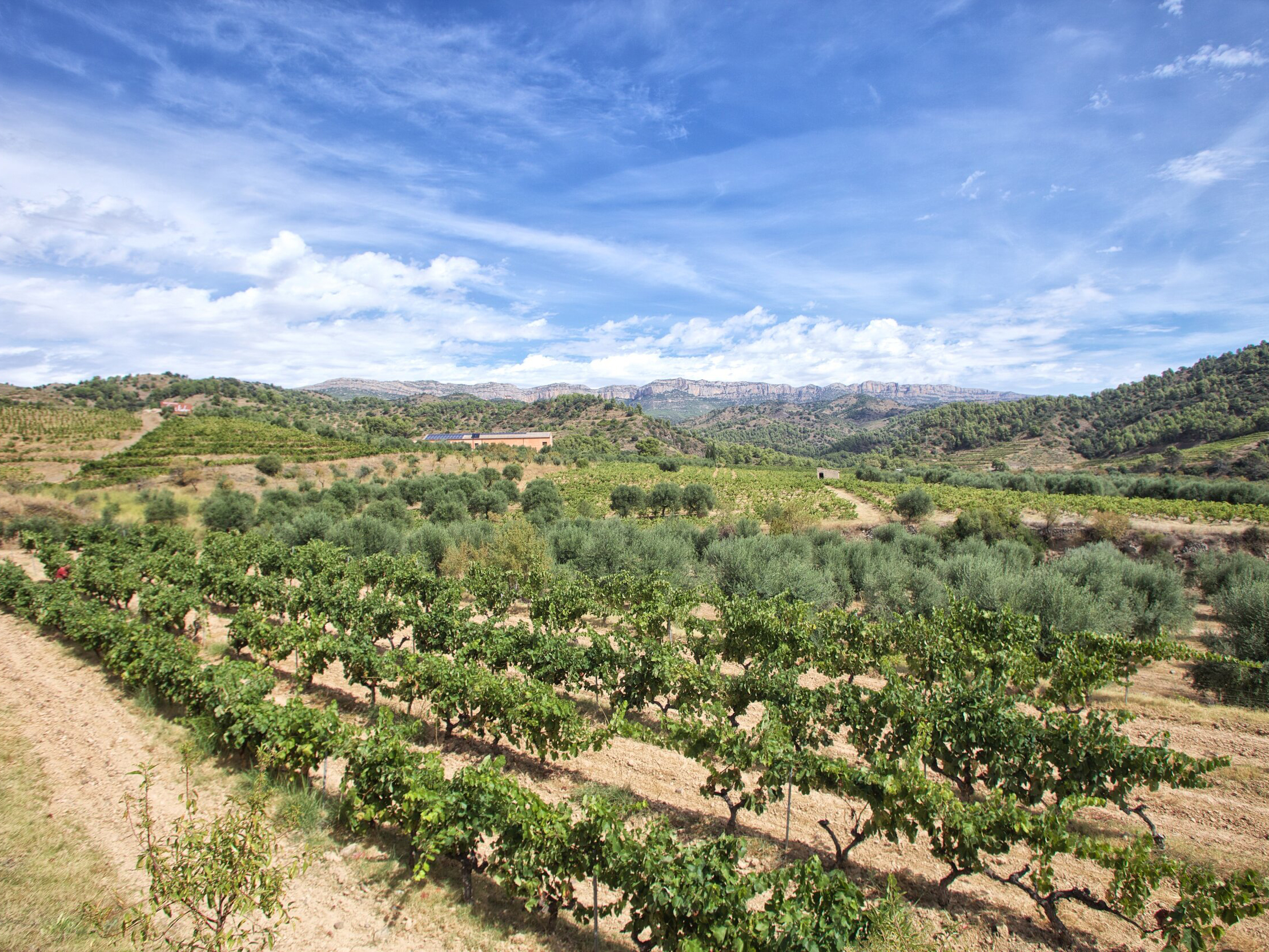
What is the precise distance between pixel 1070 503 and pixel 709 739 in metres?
47.8

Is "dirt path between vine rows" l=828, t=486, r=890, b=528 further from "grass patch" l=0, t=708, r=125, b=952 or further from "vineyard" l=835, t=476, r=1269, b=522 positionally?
"grass patch" l=0, t=708, r=125, b=952

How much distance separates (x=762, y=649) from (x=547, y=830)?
356 inches


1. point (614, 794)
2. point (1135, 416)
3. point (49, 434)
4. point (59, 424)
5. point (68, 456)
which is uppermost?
point (1135, 416)

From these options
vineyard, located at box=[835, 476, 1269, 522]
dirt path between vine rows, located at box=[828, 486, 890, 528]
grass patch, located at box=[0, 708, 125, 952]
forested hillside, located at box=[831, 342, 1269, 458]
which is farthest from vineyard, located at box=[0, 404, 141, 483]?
forested hillside, located at box=[831, 342, 1269, 458]

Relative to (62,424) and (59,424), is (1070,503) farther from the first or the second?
Result: (62,424)

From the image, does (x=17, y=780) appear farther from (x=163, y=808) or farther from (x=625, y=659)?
(x=625, y=659)

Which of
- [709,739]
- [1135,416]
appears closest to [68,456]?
[709,739]

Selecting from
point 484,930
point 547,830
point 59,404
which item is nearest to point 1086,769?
point 547,830

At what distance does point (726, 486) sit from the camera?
62438 mm

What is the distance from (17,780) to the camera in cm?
952

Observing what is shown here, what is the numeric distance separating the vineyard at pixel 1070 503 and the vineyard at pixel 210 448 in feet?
219

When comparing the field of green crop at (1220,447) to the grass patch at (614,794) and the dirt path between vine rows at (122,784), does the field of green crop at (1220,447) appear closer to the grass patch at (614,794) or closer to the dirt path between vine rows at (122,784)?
the grass patch at (614,794)

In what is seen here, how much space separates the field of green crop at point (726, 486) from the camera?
1909 inches

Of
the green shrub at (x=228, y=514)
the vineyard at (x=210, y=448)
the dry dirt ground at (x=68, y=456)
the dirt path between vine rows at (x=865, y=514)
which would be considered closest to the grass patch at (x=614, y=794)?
the dirt path between vine rows at (x=865, y=514)
